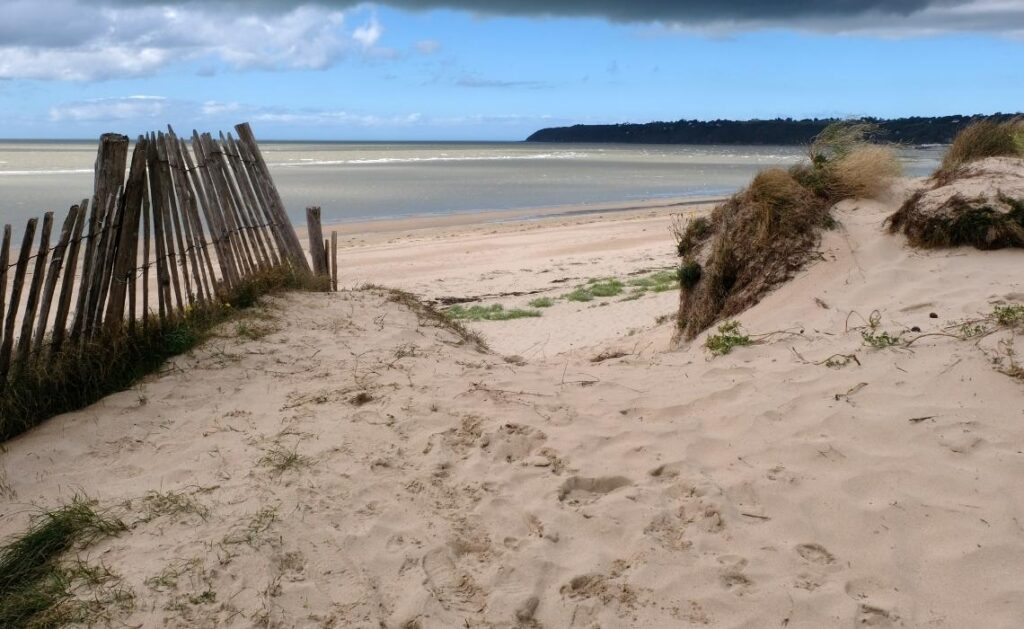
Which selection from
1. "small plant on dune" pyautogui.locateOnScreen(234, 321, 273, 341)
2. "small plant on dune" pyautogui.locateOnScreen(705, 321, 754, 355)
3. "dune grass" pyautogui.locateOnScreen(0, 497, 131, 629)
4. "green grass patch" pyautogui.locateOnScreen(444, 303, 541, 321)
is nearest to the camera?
"dune grass" pyautogui.locateOnScreen(0, 497, 131, 629)

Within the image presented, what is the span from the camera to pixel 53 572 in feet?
10.00

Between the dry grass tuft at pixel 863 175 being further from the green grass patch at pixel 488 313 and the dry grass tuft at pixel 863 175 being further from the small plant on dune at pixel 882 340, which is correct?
the green grass patch at pixel 488 313

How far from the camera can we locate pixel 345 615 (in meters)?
2.86

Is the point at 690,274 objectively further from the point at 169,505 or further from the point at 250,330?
the point at 169,505

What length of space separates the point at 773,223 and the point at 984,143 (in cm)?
209

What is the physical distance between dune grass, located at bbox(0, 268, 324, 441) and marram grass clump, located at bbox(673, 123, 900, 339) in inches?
141

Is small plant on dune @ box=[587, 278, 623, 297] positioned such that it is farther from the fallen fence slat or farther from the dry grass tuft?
the fallen fence slat

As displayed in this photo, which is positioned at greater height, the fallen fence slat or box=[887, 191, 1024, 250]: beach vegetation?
box=[887, 191, 1024, 250]: beach vegetation

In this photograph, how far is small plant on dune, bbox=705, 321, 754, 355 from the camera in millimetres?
4883

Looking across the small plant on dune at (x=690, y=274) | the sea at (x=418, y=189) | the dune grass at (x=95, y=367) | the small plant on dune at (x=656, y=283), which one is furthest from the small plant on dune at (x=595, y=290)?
the sea at (x=418, y=189)

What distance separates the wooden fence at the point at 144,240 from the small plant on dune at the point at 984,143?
211 inches

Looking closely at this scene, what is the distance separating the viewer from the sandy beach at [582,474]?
9.39 ft

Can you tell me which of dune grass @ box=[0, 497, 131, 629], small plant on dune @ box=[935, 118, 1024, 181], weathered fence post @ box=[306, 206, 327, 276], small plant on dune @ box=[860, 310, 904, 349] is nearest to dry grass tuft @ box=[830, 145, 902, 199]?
small plant on dune @ box=[935, 118, 1024, 181]

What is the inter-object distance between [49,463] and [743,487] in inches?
127
